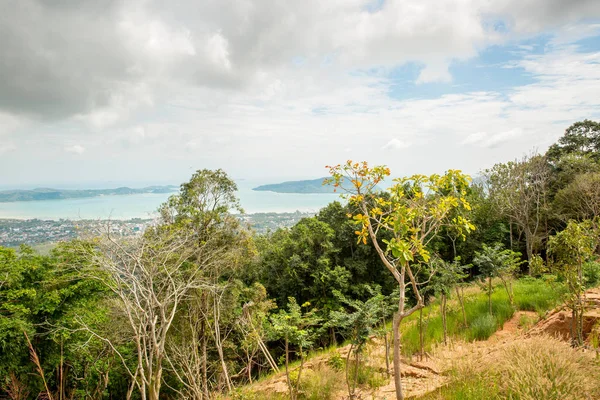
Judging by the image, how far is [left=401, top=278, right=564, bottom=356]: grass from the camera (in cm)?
731

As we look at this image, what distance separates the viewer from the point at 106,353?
34.5 feet

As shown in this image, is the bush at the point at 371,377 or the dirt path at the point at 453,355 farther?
the bush at the point at 371,377

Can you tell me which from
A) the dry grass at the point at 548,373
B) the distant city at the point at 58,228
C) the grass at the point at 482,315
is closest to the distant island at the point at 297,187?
the distant city at the point at 58,228

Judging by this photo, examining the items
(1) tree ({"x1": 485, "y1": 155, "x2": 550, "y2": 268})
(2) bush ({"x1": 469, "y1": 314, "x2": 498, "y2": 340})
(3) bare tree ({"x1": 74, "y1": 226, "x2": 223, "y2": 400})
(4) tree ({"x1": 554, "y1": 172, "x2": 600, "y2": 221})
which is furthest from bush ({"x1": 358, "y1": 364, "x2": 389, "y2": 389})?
(1) tree ({"x1": 485, "y1": 155, "x2": 550, "y2": 268})

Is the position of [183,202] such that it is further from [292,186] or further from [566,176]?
[292,186]

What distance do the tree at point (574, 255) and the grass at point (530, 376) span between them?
138cm

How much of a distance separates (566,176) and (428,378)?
1975cm

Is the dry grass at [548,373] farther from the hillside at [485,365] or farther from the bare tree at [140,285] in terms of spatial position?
the bare tree at [140,285]

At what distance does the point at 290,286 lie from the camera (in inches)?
650

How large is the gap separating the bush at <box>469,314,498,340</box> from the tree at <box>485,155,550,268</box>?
12.5 metres

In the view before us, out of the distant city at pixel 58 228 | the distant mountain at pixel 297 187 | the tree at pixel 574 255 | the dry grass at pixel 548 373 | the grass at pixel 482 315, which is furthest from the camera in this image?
the distant mountain at pixel 297 187

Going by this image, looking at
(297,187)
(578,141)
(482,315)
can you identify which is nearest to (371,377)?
(482,315)

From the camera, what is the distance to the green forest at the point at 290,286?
4.74m

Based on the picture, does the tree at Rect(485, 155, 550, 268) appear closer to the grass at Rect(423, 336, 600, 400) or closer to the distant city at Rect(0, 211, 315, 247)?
the distant city at Rect(0, 211, 315, 247)
